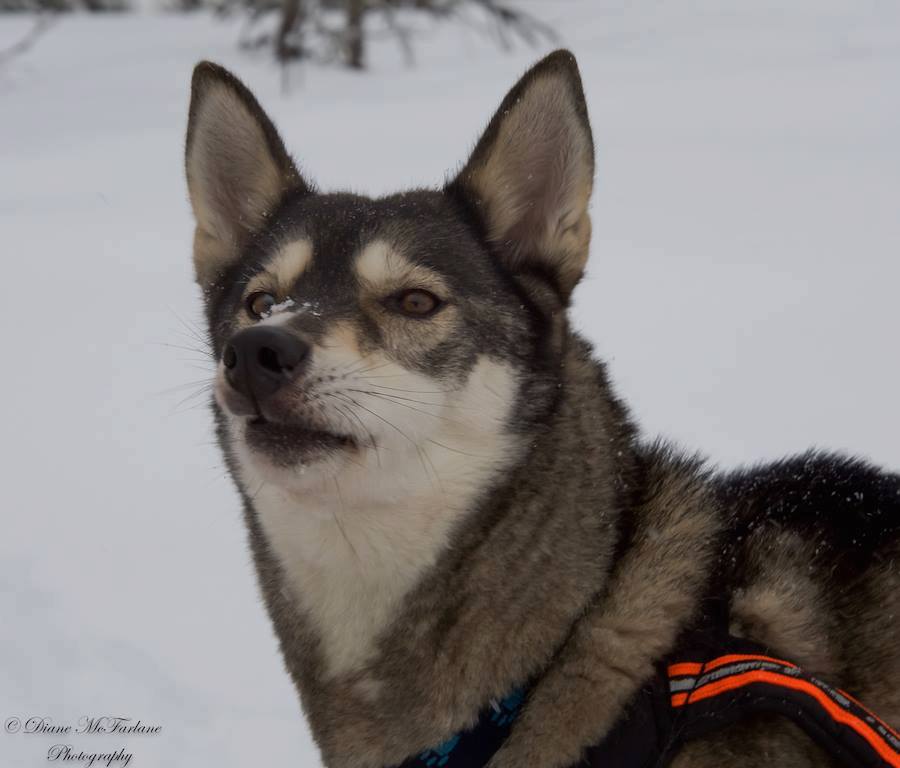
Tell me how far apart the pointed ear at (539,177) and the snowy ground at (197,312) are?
1857 millimetres

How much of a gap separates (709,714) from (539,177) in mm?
1387

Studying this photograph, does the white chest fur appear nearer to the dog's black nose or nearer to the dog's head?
the dog's head

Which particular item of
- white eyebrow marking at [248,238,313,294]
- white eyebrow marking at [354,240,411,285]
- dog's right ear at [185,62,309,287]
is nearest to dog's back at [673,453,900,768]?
white eyebrow marking at [354,240,411,285]

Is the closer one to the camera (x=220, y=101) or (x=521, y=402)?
(x=521, y=402)

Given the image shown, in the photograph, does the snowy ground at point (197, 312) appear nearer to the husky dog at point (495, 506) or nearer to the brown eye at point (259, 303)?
the husky dog at point (495, 506)

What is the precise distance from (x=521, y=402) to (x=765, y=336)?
154 inches

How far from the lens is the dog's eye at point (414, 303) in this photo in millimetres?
2297

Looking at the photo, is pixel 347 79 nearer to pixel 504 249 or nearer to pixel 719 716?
pixel 504 249

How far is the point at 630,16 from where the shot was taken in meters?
19.0

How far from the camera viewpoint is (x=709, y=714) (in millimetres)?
1899

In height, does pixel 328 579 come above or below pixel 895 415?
above

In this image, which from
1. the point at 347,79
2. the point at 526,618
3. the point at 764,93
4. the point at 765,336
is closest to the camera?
the point at 526,618

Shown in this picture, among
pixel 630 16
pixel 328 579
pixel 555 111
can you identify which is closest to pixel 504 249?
pixel 555 111

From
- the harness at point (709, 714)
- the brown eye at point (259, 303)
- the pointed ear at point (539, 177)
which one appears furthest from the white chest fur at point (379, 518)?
the pointed ear at point (539, 177)
